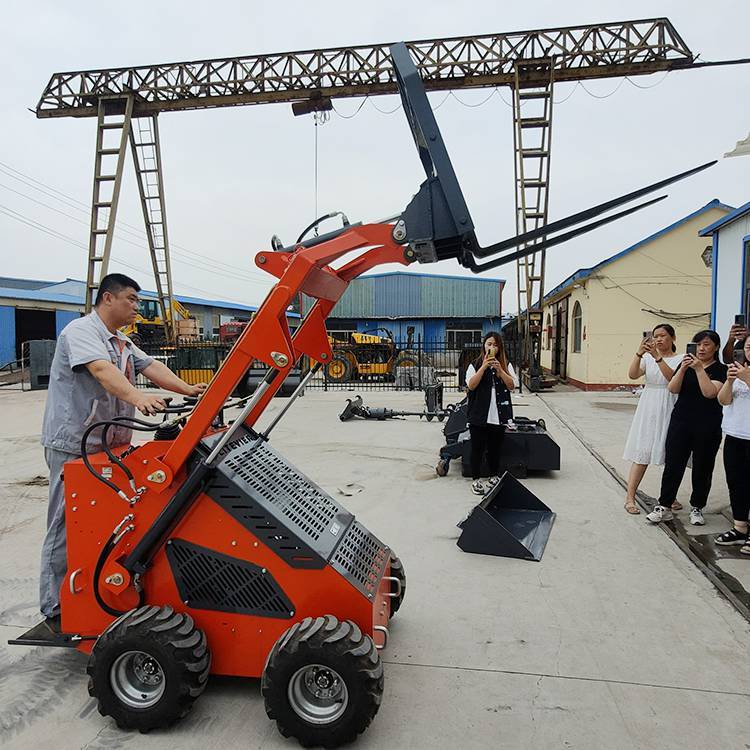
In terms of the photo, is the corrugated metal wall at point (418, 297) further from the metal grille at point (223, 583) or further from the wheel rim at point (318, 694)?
the wheel rim at point (318, 694)

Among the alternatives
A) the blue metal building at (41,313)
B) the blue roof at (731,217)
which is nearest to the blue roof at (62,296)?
the blue metal building at (41,313)

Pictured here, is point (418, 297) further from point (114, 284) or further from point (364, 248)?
point (364, 248)

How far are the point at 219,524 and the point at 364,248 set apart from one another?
1306mm

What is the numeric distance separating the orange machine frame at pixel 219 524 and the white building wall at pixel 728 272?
22.9 ft

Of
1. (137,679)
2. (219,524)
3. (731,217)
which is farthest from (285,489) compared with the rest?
(731,217)

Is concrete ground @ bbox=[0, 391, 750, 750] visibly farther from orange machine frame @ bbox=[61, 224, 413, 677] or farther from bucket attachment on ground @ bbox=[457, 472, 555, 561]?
orange machine frame @ bbox=[61, 224, 413, 677]

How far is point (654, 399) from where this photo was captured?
4.73m

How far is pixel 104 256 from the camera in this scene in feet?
44.0

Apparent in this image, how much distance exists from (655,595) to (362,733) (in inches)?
83.7

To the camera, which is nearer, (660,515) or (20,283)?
(660,515)

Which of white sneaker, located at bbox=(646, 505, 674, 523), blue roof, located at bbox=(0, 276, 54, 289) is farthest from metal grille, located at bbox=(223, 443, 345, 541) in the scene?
blue roof, located at bbox=(0, 276, 54, 289)

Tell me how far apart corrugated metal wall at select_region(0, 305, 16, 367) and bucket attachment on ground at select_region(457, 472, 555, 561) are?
923 inches

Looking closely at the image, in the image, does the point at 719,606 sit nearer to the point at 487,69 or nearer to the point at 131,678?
the point at 131,678

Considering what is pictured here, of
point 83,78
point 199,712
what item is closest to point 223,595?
point 199,712
